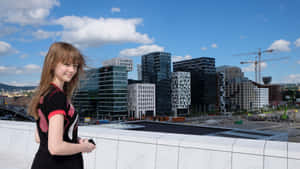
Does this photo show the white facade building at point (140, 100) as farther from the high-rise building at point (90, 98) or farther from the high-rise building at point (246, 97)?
the high-rise building at point (246, 97)

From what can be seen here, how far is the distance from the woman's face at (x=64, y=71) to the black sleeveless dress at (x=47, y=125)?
0.10 meters

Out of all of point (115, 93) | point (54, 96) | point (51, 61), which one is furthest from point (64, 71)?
point (115, 93)

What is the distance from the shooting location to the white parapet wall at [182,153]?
15.5 ft

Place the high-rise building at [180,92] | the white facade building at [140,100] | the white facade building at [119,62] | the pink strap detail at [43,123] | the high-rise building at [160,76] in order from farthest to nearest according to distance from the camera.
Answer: the white facade building at [119,62], the high-rise building at [180,92], the high-rise building at [160,76], the white facade building at [140,100], the pink strap detail at [43,123]

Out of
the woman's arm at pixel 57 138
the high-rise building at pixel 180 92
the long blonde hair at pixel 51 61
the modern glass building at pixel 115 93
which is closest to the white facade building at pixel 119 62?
the high-rise building at pixel 180 92

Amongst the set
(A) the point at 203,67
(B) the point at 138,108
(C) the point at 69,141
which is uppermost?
(A) the point at 203,67

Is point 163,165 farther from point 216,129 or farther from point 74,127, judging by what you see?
point 216,129

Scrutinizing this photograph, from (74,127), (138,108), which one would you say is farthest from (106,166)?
(138,108)

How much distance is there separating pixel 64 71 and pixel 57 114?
1.36 ft

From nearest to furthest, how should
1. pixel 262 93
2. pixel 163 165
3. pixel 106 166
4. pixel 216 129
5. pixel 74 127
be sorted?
1. pixel 74 127
2. pixel 163 165
3. pixel 106 166
4. pixel 216 129
5. pixel 262 93

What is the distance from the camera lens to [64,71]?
224cm

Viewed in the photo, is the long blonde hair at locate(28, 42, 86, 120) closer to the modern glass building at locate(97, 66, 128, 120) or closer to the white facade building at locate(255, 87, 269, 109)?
the modern glass building at locate(97, 66, 128, 120)

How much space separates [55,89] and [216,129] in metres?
31.2

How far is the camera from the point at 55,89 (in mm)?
2162
